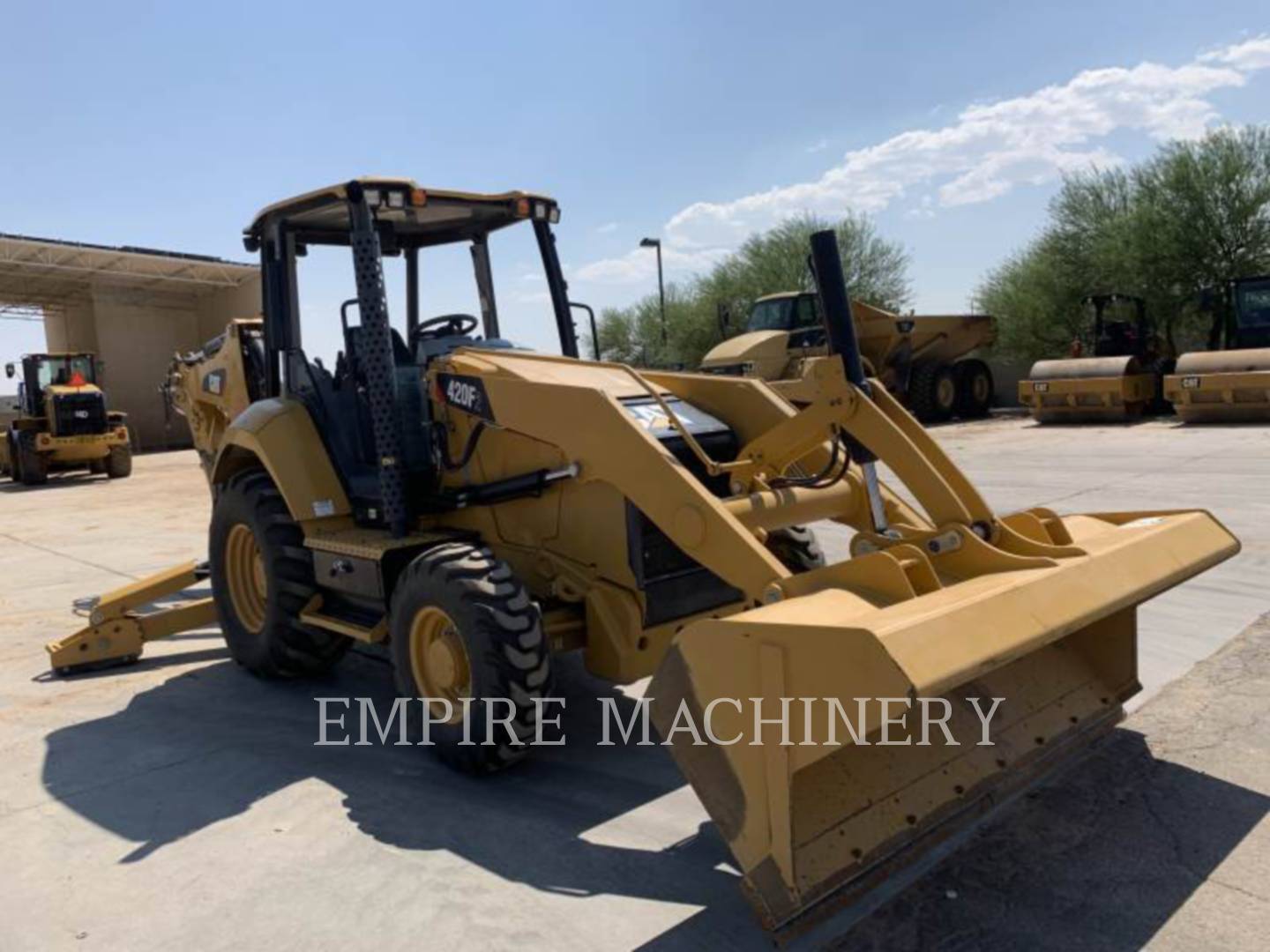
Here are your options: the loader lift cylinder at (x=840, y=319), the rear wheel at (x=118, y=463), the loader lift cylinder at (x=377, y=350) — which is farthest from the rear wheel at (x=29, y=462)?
the loader lift cylinder at (x=840, y=319)

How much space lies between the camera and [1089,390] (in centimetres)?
1898

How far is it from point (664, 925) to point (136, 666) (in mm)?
4398

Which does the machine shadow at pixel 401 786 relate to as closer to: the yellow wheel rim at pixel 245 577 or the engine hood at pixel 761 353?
the yellow wheel rim at pixel 245 577

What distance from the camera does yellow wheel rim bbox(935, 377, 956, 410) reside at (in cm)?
2234

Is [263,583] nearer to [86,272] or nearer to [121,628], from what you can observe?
[121,628]

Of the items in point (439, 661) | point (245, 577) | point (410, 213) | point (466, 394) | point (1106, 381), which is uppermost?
point (410, 213)

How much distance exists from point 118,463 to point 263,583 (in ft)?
62.7

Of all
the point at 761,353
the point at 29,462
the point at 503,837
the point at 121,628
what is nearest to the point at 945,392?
the point at 761,353

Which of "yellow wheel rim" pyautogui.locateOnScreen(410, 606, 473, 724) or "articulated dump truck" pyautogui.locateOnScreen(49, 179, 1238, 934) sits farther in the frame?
"yellow wheel rim" pyautogui.locateOnScreen(410, 606, 473, 724)

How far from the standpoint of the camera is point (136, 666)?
6031 millimetres

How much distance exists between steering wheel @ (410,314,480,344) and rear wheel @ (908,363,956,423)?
17.7m

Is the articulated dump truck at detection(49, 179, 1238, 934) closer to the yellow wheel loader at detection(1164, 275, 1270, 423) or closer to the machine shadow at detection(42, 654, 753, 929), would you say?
the machine shadow at detection(42, 654, 753, 929)

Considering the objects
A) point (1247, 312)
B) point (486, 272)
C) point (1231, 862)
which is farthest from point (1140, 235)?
point (1231, 862)

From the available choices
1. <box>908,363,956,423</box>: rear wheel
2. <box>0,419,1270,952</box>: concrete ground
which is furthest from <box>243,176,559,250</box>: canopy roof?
<box>908,363,956,423</box>: rear wheel
